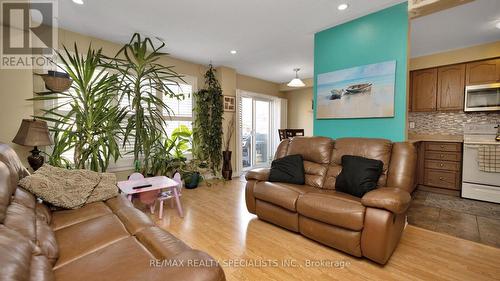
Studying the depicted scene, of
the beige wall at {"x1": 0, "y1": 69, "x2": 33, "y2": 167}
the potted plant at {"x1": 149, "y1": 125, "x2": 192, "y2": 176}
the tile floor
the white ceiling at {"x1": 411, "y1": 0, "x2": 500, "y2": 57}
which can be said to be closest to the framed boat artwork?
the white ceiling at {"x1": 411, "y1": 0, "x2": 500, "y2": 57}

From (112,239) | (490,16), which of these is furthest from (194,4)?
(490,16)

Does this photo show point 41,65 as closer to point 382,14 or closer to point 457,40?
point 382,14

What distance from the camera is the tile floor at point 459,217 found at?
224 cm

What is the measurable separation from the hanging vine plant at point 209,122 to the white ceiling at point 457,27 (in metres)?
3.45

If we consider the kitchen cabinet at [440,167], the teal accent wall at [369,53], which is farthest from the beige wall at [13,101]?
the kitchen cabinet at [440,167]

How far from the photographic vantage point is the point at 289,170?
256 centimetres

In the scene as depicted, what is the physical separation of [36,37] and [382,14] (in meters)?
4.34

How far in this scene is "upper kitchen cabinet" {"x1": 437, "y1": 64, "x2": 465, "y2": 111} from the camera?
360 centimetres

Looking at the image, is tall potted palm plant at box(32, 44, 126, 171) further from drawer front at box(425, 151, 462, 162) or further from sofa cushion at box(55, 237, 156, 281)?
drawer front at box(425, 151, 462, 162)

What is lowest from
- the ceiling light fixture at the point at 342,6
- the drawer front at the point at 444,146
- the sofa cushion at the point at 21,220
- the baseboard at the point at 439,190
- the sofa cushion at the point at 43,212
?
the baseboard at the point at 439,190

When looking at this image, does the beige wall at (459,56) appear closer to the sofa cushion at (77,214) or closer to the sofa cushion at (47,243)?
the sofa cushion at (77,214)

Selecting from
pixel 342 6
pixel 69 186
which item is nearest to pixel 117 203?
pixel 69 186

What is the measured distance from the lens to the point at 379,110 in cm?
257

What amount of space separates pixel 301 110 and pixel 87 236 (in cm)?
587
